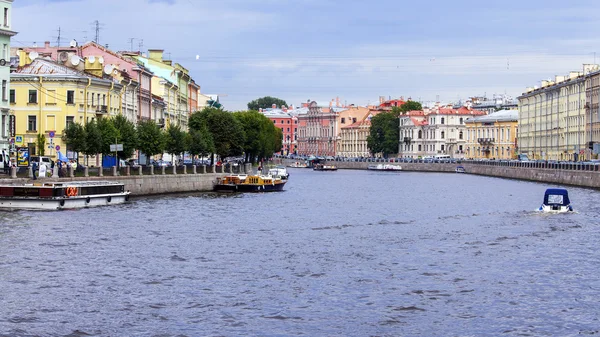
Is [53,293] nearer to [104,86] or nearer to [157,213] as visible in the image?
[157,213]

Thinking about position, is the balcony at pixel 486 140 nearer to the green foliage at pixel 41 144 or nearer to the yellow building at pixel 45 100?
the yellow building at pixel 45 100

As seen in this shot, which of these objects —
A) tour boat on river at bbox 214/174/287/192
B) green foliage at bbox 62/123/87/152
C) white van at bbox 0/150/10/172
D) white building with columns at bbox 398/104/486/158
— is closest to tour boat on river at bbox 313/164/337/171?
white building with columns at bbox 398/104/486/158

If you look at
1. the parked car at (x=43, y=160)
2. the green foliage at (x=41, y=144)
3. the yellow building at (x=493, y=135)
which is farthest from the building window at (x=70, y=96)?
the yellow building at (x=493, y=135)

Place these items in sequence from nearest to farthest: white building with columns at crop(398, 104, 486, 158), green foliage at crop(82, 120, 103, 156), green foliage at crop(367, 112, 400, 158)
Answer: green foliage at crop(82, 120, 103, 156) < white building with columns at crop(398, 104, 486, 158) < green foliage at crop(367, 112, 400, 158)

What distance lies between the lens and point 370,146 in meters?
191

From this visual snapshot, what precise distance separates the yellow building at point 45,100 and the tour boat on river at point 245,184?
9872mm

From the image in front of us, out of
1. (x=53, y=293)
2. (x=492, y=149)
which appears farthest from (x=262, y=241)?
(x=492, y=149)

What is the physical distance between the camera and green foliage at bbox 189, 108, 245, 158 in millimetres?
93562

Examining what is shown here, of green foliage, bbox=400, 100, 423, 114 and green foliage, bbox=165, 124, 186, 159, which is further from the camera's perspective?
green foliage, bbox=400, 100, 423, 114

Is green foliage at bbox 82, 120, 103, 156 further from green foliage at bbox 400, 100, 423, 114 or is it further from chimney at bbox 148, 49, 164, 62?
green foliage at bbox 400, 100, 423, 114

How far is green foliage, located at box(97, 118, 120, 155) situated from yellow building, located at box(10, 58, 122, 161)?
5.79 meters

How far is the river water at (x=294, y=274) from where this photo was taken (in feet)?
74.7

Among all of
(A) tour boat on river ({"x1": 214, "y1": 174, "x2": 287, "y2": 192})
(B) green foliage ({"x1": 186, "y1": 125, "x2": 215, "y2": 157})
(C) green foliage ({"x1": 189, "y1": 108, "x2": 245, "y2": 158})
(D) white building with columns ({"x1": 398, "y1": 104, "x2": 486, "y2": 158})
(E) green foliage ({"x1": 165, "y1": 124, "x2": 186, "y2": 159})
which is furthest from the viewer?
(D) white building with columns ({"x1": 398, "y1": 104, "x2": 486, "y2": 158})

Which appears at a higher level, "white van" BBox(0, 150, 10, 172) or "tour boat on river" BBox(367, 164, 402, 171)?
"white van" BBox(0, 150, 10, 172)
